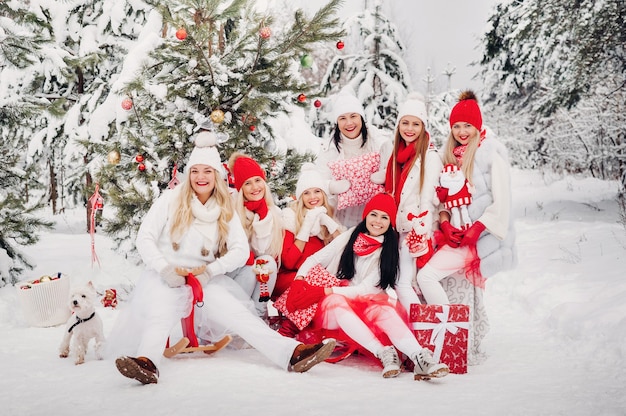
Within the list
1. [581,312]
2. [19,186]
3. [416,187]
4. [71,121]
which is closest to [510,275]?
[581,312]

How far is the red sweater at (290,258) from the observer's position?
187 inches

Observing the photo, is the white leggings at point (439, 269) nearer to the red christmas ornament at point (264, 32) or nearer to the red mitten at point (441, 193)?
the red mitten at point (441, 193)

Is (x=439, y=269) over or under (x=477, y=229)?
under

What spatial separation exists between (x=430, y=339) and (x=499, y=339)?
49.8 inches

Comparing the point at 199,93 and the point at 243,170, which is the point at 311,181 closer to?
the point at 243,170

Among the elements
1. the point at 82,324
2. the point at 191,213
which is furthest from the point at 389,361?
the point at 82,324

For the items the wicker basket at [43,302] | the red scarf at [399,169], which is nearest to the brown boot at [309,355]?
the red scarf at [399,169]

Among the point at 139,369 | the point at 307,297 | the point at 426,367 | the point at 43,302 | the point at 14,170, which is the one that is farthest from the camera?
the point at 14,170

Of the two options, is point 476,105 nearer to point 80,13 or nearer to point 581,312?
point 581,312

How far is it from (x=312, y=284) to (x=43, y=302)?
2.65 metres

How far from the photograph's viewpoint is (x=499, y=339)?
16.0 ft

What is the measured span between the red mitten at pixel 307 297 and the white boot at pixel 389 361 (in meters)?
0.65

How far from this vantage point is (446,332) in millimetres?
3936

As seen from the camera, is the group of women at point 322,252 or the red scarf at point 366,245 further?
the red scarf at point 366,245
